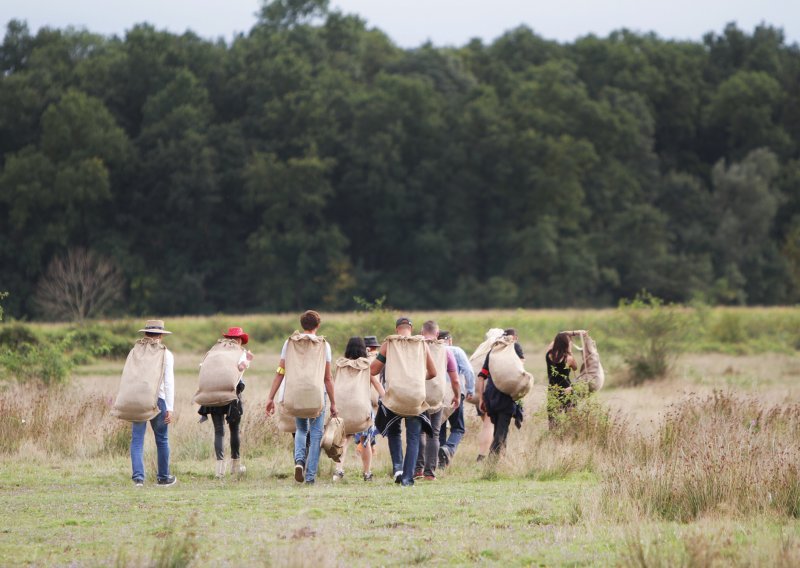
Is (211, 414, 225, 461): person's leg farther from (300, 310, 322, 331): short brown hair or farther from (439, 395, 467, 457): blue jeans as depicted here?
(439, 395, 467, 457): blue jeans

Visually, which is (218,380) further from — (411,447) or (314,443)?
(411,447)

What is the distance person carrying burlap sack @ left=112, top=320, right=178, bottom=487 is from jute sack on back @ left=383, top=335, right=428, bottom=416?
7.79 feet

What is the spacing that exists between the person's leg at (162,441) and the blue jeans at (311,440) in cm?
141

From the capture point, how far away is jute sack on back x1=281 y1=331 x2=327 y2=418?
43.7ft

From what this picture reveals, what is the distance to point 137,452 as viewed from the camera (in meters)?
13.7

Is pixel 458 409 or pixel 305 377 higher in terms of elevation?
pixel 305 377

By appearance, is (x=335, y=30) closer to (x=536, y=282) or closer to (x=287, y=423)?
Answer: (x=536, y=282)

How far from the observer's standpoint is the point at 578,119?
8019 centimetres

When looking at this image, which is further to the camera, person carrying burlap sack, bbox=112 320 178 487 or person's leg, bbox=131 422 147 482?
person's leg, bbox=131 422 147 482

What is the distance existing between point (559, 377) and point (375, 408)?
2.68 meters

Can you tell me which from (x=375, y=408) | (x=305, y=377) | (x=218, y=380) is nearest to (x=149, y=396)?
(x=218, y=380)

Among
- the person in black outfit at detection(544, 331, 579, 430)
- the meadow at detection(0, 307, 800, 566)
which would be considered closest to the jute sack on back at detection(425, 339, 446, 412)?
the meadow at detection(0, 307, 800, 566)

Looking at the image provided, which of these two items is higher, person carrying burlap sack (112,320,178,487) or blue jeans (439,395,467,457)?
person carrying burlap sack (112,320,178,487)

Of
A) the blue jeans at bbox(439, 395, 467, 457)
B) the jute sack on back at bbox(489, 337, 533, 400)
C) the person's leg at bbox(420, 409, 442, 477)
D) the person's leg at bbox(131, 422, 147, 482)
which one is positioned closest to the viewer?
the person's leg at bbox(131, 422, 147, 482)
